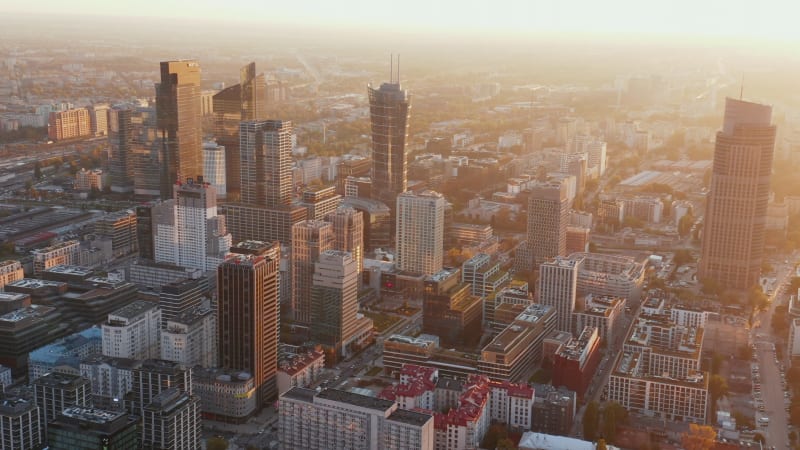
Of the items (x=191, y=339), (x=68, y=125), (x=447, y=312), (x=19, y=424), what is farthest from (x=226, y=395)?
(x=68, y=125)

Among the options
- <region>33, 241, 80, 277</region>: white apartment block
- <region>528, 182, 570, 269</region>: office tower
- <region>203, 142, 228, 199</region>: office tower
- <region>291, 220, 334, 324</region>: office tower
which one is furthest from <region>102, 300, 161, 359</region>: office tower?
<region>203, 142, 228, 199</region>: office tower

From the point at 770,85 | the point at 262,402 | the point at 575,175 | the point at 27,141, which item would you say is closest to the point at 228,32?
the point at 27,141

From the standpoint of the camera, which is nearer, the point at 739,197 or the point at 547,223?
the point at 739,197

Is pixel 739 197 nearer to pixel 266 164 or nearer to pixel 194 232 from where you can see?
pixel 266 164

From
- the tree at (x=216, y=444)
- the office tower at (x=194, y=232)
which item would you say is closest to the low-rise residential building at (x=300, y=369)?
the tree at (x=216, y=444)

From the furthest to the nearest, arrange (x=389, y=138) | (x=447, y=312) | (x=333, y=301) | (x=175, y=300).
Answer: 1. (x=389, y=138)
2. (x=447, y=312)
3. (x=175, y=300)
4. (x=333, y=301)
